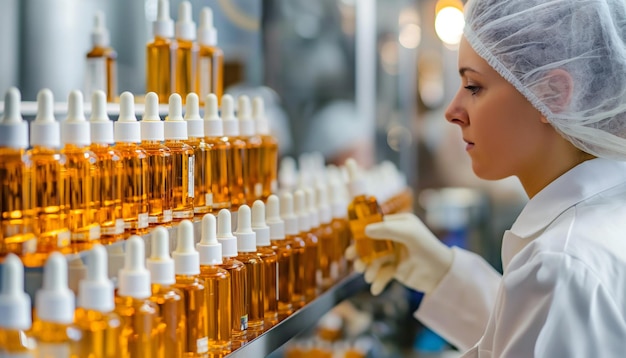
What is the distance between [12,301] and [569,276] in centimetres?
83

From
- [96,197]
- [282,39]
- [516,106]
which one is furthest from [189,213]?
[282,39]

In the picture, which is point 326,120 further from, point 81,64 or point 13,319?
point 13,319

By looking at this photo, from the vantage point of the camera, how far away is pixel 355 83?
3.40m

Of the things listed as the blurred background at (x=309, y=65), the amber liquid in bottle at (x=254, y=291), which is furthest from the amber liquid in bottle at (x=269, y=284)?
the blurred background at (x=309, y=65)

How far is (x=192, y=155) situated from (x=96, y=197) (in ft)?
0.73

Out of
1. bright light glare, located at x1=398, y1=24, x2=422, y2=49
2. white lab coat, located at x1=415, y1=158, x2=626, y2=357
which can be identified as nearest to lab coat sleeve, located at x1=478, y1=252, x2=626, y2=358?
white lab coat, located at x1=415, y1=158, x2=626, y2=357

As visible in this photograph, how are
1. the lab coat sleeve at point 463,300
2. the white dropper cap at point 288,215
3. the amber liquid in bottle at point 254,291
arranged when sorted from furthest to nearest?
the lab coat sleeve at point 463,300, the white dropper cap at point 288,215, the amber liquid in bottle at point 254,291

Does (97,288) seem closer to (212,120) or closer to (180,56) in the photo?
(212,120)

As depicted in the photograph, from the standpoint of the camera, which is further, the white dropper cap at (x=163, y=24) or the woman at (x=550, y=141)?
the white dropper cap at (x=163, y=24)

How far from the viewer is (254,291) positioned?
1296mm

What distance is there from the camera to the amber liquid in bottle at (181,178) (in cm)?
121

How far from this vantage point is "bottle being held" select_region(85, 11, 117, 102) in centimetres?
166

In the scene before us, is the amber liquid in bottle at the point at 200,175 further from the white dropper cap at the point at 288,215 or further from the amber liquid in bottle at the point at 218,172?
the white dropper cap at the point at 288,215

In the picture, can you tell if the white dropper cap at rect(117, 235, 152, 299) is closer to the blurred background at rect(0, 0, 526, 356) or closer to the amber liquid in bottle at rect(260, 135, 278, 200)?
the amber liquid in bottle at rect(260, 135, 278, 200)
